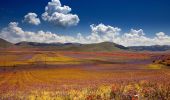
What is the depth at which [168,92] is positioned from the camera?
36.7 feet

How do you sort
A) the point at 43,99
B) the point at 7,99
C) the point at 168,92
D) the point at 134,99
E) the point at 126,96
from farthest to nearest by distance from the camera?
the point at 43,99, the point at 7,99, the point at 168,92, the point at 126,96, the point at 134,99

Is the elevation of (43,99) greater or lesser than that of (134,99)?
lesser

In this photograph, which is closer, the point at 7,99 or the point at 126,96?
the point at 126,96

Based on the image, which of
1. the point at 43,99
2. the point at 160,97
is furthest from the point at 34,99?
the point at 160,97

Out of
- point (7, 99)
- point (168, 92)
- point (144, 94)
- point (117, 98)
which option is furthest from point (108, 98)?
point (7, 99)

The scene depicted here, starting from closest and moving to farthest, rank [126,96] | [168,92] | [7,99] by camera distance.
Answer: [126,96] < [168,92] < [7,99]

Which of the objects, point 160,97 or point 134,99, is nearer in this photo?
point 134,99

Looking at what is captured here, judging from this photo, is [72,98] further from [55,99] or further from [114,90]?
[114,90]

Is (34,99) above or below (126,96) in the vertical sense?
below

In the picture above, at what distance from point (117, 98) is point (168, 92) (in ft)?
7.04

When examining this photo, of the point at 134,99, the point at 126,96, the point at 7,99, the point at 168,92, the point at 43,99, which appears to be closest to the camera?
the point at 134,99

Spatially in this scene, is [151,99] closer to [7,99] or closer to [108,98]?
[108,98]

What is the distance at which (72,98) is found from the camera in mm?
12414

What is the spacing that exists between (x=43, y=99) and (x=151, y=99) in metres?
5.50
